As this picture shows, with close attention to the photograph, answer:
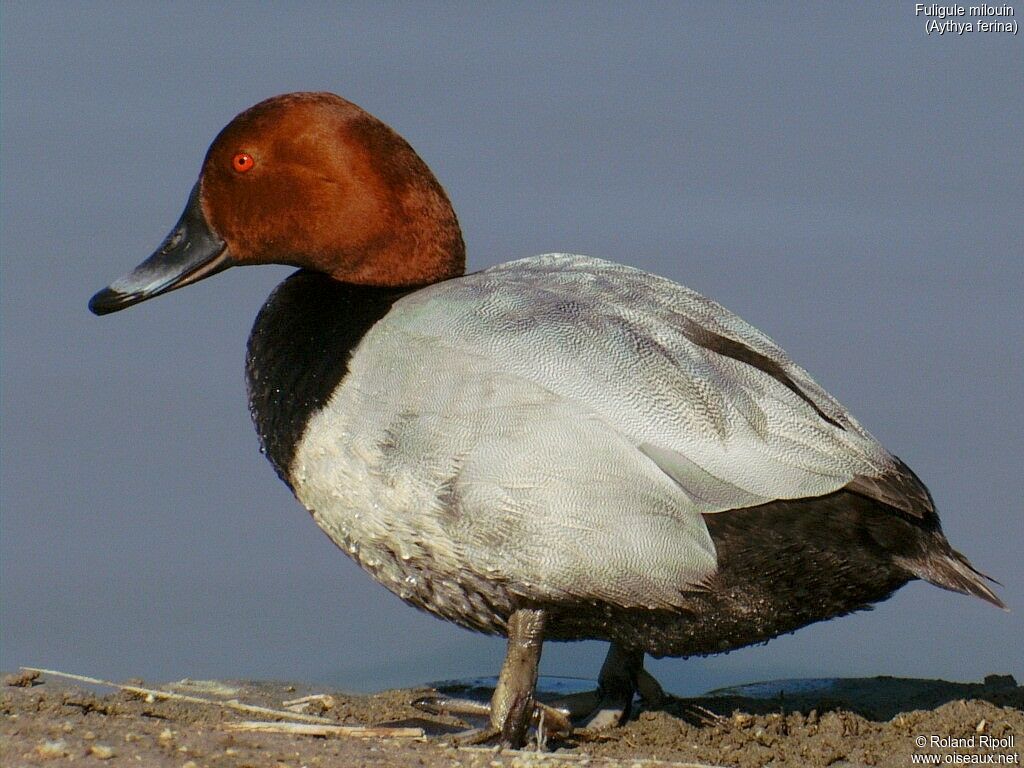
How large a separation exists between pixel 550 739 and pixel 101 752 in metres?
1.12

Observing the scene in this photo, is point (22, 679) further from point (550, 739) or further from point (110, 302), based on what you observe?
point (550, 739)

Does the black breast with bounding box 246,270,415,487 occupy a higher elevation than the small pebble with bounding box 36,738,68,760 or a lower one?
higher

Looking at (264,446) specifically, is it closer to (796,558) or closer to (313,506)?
(313,506)

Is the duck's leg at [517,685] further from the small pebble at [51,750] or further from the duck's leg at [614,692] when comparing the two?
the small pebble at [51,750]

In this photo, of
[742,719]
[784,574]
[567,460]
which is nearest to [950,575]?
[784,574]

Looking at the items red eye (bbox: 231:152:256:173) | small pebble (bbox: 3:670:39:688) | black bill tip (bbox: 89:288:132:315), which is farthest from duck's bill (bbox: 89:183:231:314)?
small pebble (bbox: 3:670:39:688)

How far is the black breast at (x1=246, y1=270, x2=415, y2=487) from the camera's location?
3119mm

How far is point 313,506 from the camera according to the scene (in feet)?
10.4

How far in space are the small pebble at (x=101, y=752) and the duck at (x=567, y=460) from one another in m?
0.75

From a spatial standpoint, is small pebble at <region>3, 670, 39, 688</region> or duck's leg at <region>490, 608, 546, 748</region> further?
small pebble at <region>3, 670, 39, 688</region>

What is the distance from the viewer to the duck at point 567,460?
2.85 m

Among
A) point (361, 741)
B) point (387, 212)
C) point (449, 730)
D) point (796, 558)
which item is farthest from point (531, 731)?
point (387, 212)

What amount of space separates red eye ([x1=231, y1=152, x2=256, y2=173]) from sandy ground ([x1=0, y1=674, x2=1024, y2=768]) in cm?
123

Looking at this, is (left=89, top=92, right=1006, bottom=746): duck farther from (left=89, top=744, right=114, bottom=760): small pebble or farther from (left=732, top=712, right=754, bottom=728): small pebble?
(left=89, top=744, right=114, bottom=760): small pebble
